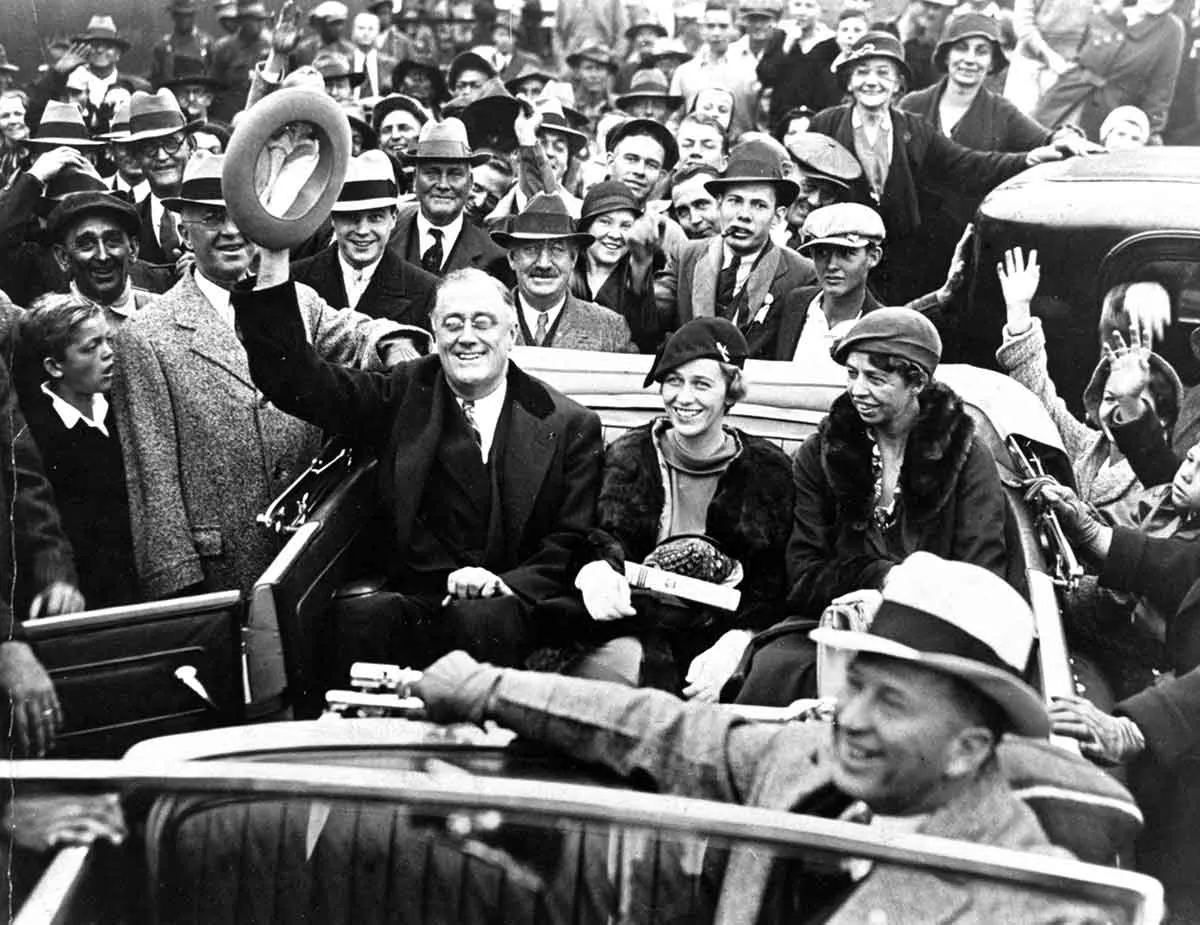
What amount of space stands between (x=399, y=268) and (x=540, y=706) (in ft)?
10.1

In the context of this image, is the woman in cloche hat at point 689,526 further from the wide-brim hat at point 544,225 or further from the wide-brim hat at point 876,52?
the wide-brim hat at point 876,52

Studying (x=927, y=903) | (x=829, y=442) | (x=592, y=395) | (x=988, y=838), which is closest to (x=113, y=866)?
(x=927, y=903)

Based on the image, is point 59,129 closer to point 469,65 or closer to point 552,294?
point 469,65

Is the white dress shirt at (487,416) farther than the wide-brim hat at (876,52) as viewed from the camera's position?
No

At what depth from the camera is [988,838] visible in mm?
2262

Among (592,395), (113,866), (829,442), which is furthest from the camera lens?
(592,395)

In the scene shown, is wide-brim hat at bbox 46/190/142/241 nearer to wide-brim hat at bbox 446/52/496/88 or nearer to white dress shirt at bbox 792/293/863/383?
white dress shirt at bbox 792/293/863/383

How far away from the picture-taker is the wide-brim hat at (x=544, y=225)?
511 cm

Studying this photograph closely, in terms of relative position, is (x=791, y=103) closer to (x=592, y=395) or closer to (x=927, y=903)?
(x=592, y=395)

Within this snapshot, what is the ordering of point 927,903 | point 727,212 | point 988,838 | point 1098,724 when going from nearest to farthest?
1. point 927,903
2. point 988,838
3. point 1098,724
4. point 727,212

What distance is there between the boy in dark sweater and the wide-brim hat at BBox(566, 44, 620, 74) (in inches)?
158

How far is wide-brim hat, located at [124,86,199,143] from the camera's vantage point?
243 inches

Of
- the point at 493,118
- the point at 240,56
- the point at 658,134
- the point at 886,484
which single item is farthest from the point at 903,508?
the point at 240,56

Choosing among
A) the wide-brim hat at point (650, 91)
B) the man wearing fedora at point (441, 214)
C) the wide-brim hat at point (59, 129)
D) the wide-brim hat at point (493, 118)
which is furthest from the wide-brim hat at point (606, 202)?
the wide-brim hat at point (59, 129)
